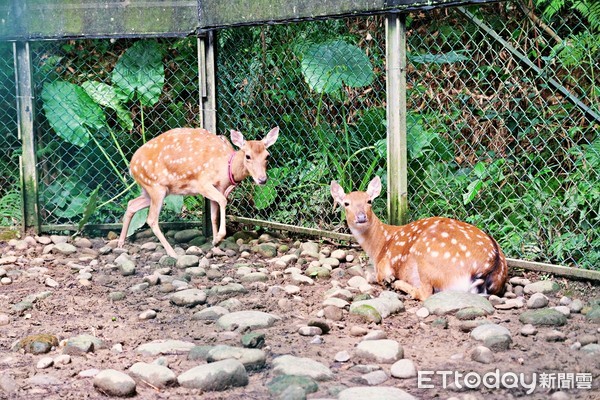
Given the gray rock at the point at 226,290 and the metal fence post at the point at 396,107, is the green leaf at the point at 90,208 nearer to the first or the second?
the gray rock at the point at 226,290

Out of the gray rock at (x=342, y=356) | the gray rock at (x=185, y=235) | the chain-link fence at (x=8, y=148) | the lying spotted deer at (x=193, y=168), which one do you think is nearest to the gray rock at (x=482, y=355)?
the gray rock at (x=342, y=356)

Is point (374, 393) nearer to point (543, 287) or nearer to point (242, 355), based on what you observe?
point (242, 355)

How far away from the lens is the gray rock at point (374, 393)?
13.6 ft

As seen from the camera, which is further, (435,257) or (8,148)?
(8,148)

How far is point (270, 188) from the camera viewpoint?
816 cm

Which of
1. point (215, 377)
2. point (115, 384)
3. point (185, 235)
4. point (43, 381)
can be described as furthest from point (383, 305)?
point (185, 235)

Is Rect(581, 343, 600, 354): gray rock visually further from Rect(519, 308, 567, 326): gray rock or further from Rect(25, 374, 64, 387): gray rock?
Rect(25, 374, 64, 387): gray rock

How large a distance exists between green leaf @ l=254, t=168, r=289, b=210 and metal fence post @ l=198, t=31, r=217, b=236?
0.57 meters

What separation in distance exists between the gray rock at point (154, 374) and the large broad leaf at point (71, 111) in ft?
14.5

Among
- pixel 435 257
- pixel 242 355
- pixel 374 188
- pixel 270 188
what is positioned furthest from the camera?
pixel 270 188

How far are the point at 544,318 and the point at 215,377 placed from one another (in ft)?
7.18

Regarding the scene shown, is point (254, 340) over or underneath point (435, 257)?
underneath

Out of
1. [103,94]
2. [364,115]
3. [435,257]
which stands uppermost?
[103,94]

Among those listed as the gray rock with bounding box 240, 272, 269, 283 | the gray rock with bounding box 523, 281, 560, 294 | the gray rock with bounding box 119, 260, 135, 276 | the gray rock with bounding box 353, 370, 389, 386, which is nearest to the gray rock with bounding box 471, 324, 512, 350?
the gray rock with bounding box 353, 370, 389, 386
